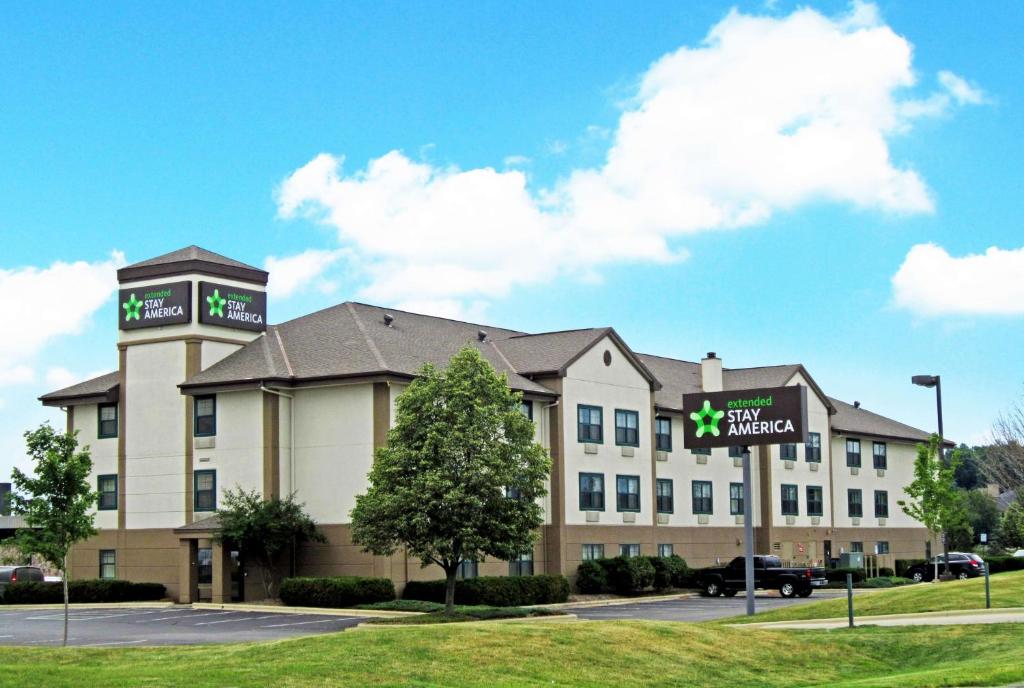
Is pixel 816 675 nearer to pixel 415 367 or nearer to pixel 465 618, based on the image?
pixel 465 618

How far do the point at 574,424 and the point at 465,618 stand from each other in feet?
55.4

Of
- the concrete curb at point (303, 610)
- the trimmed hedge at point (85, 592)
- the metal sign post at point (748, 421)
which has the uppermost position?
the metal sign post at point (748, 421)

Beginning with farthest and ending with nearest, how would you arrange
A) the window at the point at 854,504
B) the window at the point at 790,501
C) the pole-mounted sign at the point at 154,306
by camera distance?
the window at the point at 854,504
the window at the point at 790,501
the pole-mounted sign at the point at 154,306

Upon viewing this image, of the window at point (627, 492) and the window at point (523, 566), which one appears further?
the window at point (627, 492)

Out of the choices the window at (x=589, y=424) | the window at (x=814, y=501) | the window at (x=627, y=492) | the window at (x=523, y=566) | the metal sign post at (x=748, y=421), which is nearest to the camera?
the metal sign post at (x=748, y=421)

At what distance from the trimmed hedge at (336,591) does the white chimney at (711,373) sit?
2418 centimetres

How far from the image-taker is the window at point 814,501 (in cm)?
6894

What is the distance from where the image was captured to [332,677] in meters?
20.0

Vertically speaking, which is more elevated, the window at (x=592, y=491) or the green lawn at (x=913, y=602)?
the window at (x=592, y=491)

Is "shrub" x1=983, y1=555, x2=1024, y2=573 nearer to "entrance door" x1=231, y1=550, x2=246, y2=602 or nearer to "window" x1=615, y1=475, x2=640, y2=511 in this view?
"window" x1=615, y1=475, x2=640, y2=511

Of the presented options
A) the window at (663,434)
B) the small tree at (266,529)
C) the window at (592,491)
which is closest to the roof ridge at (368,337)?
the small tree at (266,529)

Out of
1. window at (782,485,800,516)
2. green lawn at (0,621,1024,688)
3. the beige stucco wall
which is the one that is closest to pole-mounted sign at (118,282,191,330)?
the beige stucco wall

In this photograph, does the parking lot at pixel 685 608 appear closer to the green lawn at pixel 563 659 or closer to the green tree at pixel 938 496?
the green tree at pixel 938 496

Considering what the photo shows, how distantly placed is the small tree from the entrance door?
1.39 ft
